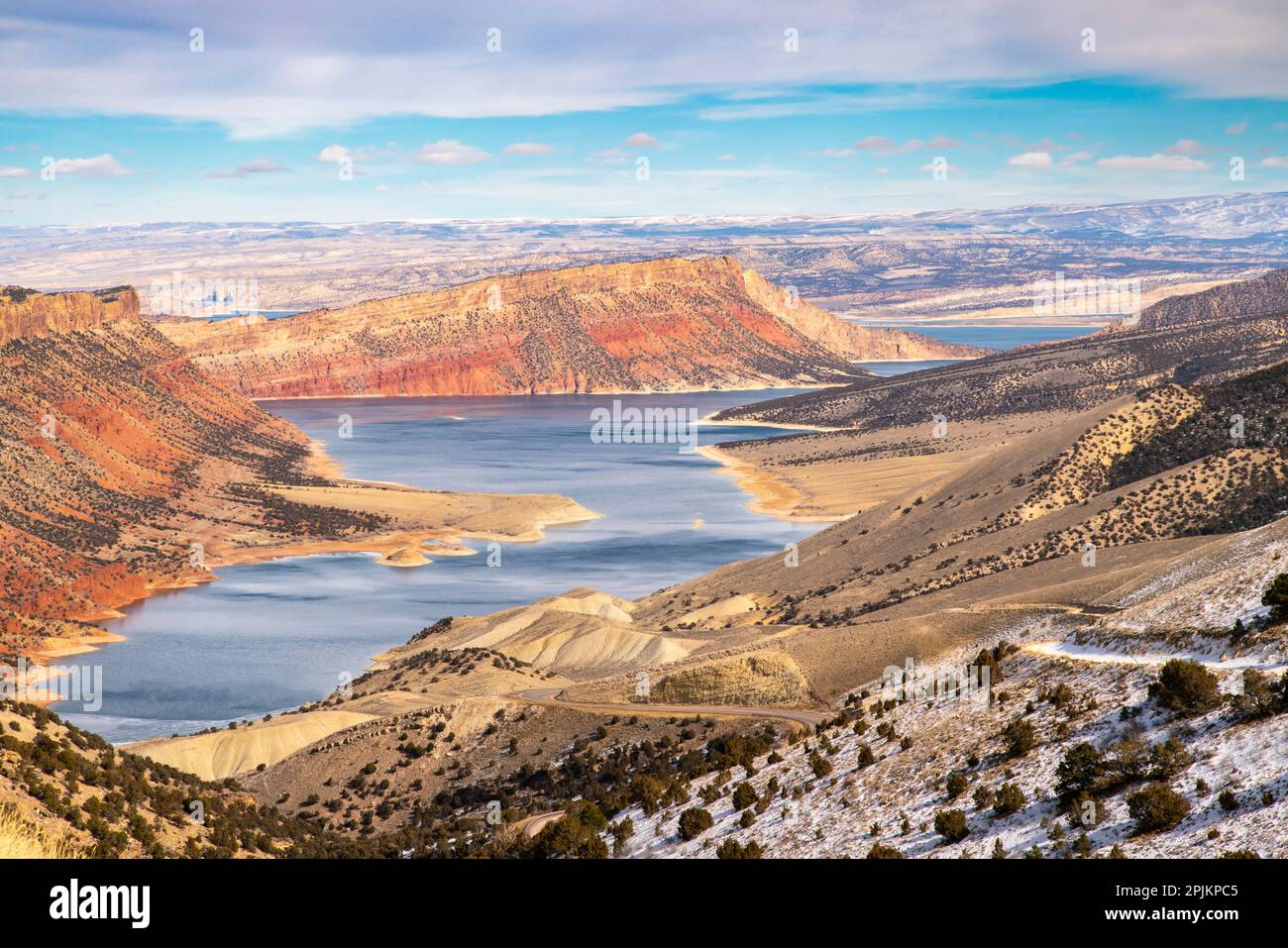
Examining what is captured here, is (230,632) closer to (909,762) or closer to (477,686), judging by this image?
(477,686)

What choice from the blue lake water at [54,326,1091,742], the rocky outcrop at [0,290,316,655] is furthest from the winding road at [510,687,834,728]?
the rocky outcrop at [0,290,316,655]

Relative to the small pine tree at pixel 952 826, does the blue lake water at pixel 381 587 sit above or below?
below

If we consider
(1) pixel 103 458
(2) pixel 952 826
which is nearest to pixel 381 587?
(1) pixel 103 458

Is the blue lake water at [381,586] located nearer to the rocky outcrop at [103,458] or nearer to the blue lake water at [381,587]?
the blue lake water at [381,587]

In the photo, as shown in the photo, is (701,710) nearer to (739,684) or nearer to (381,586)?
(739,684)

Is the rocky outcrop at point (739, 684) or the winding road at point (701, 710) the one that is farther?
the rocky outcrop at point (739, 684)

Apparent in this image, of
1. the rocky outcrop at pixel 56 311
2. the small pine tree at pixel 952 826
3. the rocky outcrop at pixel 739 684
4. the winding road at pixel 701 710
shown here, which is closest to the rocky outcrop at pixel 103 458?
the rocky outcrop at pixel 56 311

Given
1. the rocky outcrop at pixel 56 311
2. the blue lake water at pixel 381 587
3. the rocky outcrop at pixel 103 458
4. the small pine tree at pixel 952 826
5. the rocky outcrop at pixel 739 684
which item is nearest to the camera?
the small pine tree at pixel 952 826

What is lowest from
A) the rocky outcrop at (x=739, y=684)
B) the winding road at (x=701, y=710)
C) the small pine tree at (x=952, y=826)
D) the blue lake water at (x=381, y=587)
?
the blue lake water at (x=381, y=587)
